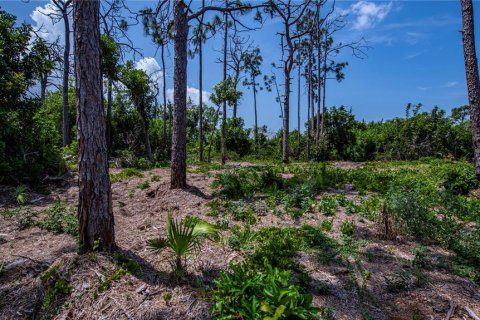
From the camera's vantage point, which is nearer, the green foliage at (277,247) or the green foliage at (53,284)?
the green foliage at (53,284)

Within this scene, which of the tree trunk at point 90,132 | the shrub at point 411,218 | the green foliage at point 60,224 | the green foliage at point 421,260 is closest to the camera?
the tree trunk at point 90,132

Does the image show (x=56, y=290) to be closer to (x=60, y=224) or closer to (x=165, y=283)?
(x=165, y=283)

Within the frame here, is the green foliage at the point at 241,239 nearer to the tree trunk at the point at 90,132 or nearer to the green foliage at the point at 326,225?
the green foliage at the point at 326,225

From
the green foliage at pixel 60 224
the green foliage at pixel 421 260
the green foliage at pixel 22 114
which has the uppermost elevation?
the green foliage at pixel 22 114

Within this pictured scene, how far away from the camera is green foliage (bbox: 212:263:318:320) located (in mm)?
2035

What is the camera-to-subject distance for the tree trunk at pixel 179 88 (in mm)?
6348

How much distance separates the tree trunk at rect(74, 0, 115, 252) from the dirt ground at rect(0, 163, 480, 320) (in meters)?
0.36

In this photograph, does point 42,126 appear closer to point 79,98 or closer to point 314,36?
point 79,98

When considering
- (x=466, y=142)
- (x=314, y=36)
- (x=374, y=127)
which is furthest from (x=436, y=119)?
(x=314, y=36)

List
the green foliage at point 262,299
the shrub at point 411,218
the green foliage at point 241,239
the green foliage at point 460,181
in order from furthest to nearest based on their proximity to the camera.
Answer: the green foliage at point 460,181, the shrub at point 411,218, the green foliage at point 241,239, the green foliage at point 262,299

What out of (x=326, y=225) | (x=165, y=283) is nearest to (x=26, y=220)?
(x=165, y=283)

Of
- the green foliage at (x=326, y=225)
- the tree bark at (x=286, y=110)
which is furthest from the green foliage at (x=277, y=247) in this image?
the tree bark at (x=286, y=110)

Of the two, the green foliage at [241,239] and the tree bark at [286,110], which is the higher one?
the tree bark at [286,110]

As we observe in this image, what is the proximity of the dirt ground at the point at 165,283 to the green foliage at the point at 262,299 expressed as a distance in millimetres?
529
